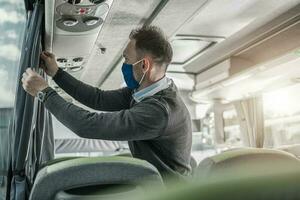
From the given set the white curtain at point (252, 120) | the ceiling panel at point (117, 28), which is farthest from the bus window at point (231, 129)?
the ceiling panel at point (117, 28)

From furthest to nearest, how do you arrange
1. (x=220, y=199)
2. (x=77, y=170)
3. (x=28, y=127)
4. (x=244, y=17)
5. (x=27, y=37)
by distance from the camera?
(x=244, y=17)
(x=27, y=37)
(x=28, y=127)
(x=77, y=170)
(x=220, y=199)

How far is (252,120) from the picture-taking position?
5.48m

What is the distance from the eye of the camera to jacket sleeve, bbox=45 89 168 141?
2189 millimetres

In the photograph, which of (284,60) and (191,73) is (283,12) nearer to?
(284,60)

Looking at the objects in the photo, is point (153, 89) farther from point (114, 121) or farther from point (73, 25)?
point (73, 25)

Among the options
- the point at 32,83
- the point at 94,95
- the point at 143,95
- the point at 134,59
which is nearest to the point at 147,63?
the point at 134,59

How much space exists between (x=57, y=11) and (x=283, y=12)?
1.91 meters

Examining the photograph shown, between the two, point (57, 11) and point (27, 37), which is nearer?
point (27, 37)

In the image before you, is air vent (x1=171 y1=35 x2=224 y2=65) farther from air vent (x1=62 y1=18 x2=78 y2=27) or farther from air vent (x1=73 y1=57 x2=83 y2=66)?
air vent (x1=62 y1=18 x2=78 y2=27)

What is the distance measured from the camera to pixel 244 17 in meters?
3.97

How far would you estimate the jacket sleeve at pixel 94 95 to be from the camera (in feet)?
9.91

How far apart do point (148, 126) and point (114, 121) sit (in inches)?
7.8

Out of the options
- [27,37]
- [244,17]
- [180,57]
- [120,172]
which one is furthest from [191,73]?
[120,172]

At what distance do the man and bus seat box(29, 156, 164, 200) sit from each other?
53 cm
